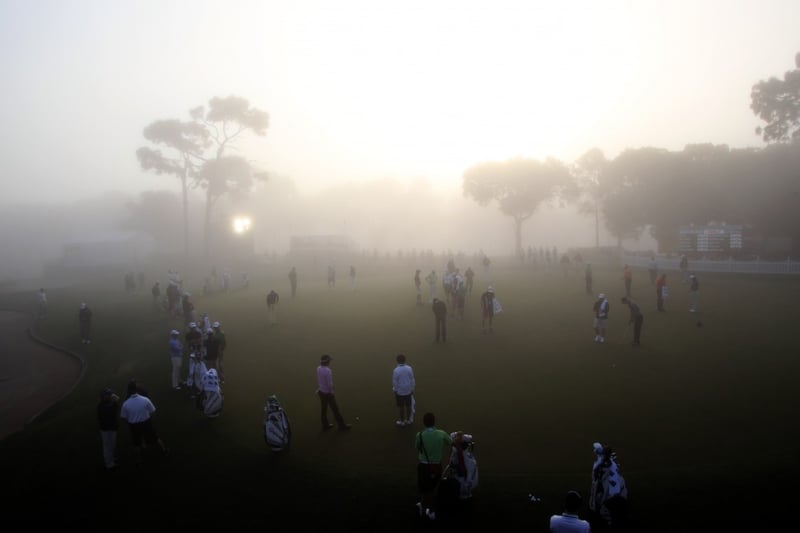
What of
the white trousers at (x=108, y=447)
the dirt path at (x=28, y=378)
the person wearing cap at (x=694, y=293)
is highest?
the person wearing cap at (x=694, y=293)

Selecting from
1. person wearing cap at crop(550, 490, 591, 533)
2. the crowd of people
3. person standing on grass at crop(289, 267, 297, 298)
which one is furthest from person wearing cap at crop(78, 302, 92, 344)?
person wearing cap at crop(550, 490, 591, 533)

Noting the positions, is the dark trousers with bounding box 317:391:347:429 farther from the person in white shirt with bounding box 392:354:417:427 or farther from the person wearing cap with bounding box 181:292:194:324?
the person wearing cap with bounding box 181:292:194:324

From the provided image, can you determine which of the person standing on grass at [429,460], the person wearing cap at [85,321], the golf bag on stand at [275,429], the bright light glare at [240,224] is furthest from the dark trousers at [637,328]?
the bright light glare at [240,224]

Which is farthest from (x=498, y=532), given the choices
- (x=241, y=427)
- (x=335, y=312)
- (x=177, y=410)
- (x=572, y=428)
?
(x=335, y=312)

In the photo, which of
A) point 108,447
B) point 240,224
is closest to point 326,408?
point 108,447

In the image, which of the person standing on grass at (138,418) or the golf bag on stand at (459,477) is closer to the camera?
the golf bag on stand at (459,477)

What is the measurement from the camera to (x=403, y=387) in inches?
490

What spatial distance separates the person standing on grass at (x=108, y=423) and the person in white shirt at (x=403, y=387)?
5.99 meters

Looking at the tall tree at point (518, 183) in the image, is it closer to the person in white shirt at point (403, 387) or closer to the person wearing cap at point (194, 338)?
the person wearing cap at point (194, 338)

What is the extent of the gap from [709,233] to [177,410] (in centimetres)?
3596

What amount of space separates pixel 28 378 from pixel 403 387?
61.0ft

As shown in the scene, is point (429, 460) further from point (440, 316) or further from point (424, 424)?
point (440, 316)

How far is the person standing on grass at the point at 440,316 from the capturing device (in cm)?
1925

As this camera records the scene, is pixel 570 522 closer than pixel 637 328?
Yes
